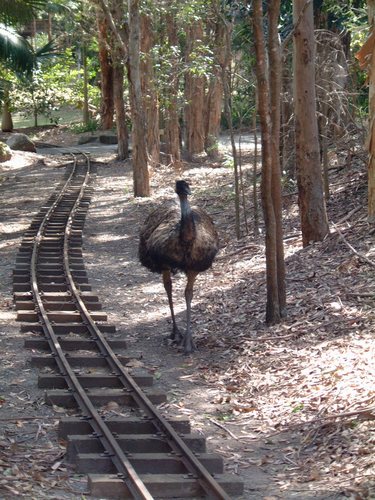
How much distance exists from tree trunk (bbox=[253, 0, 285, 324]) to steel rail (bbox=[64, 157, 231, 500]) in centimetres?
217

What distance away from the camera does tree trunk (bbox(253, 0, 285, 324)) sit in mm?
11594

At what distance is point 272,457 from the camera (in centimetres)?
800

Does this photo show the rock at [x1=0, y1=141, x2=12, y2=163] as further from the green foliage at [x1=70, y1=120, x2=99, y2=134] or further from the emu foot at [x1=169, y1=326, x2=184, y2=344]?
the emu foot at [x1=169, y1=326, x2=184, y2=344]

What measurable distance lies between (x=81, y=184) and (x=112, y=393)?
22118mm

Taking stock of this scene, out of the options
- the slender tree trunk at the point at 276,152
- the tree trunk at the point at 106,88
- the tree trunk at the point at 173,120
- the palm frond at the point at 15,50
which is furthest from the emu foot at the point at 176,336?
the tree trunk at the point at 106,88

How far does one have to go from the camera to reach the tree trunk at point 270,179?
38.0 feet

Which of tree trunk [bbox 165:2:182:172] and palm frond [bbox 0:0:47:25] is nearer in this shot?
palm frond [bbox 0:0:47:25]

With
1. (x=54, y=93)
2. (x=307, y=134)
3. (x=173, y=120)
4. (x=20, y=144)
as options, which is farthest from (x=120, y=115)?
(x=307, y=134)

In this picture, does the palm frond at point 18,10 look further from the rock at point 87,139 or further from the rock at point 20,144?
the rock at point 87,139

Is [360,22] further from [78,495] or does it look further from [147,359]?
[78,495]

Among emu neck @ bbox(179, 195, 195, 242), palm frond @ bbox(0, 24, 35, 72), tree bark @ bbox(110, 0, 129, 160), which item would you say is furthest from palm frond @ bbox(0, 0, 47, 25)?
emu neck @ bbox(179, 195, 195, 242)

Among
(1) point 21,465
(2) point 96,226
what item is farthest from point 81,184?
(1) point 21,465

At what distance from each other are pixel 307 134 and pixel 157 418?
7736 millimetres

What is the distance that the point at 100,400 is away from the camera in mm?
9242
